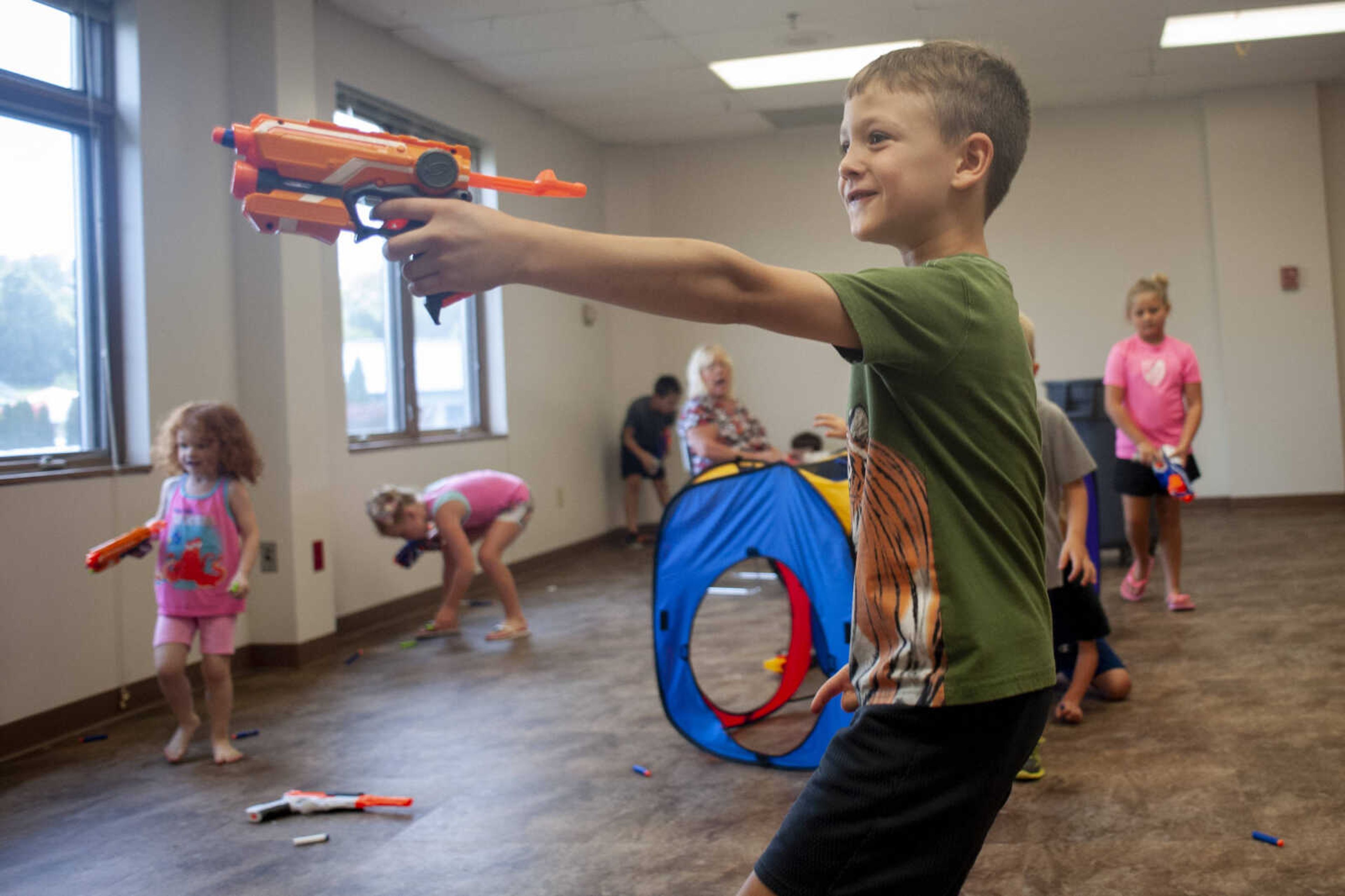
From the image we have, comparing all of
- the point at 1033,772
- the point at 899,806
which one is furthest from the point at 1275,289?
the point at 899,806

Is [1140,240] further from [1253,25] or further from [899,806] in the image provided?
[899,806]

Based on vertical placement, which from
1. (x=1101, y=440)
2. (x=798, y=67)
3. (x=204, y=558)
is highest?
(x=798, y=67)

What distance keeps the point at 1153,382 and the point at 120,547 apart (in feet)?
13.9

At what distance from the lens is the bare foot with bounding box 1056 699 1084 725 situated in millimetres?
3475

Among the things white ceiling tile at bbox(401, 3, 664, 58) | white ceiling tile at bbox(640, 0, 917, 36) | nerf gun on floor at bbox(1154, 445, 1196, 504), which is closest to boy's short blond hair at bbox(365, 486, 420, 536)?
white ceiling tile at bbox(401, 3, 664, 58)

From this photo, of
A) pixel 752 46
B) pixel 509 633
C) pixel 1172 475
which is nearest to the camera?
pixel 1172 475

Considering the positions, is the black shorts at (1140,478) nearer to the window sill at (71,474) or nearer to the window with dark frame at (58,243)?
the window sill at (71,474)

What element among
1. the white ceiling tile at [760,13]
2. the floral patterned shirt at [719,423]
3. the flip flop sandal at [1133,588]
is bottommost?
the flip flop sandal at [1133,588]

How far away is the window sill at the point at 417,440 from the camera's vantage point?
5.73 metres

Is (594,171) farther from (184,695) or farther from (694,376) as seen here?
(184,695)

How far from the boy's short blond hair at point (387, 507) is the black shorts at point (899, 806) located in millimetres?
4204

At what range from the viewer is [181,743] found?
3555mm

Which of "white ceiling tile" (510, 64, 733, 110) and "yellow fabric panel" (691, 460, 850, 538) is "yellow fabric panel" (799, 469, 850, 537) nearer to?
"yellow fabric panel" (691, 460, 850, 538)

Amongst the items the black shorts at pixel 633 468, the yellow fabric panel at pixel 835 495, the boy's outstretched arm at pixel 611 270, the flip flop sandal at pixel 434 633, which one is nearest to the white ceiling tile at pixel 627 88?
the black shorts at pixel 633 468
